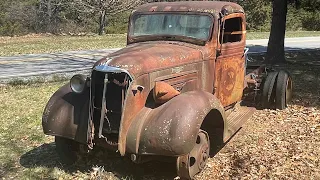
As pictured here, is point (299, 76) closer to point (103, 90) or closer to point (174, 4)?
point (174, 4)

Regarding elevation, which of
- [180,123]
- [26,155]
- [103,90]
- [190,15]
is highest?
[190,15]

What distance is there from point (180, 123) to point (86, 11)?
1158 inches

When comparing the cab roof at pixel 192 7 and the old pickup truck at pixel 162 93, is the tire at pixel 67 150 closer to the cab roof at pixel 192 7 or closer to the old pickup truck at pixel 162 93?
the old pickup truck at pixel 162 93

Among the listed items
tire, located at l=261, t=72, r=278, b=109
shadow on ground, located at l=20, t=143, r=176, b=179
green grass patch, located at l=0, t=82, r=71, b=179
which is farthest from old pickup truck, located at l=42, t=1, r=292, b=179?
tire, located at l=261, t=72, r=278, b=109

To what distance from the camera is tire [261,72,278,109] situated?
761 cm

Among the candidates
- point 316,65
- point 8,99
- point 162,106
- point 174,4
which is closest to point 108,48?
point 316,65

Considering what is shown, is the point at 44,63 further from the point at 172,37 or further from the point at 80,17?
the point at 80,17

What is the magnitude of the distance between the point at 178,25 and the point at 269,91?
8.61 ft

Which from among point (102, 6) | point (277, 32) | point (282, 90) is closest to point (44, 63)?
point (277, 32)

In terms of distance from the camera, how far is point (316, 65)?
43.8 ft

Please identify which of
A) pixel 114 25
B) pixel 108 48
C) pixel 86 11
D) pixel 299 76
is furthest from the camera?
pixel 114 25

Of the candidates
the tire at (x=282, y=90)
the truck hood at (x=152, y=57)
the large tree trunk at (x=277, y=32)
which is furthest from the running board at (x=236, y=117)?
the large tree trunk at (x=277, y=32)

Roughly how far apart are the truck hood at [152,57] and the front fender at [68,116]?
64 cm

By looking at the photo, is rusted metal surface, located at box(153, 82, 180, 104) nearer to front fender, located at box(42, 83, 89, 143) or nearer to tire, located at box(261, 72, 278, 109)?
front fender, located at box(42, 83, 89, 143)
